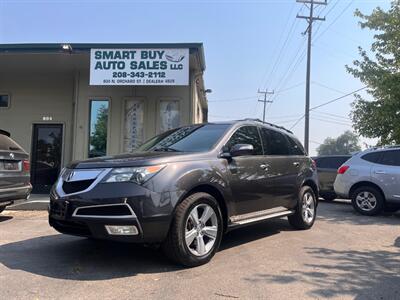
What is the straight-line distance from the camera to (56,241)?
691cm

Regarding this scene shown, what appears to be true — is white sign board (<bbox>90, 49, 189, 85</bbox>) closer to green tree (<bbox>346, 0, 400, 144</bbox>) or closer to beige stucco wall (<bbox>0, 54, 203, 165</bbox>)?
beige stucco wall (<bbox>0, 54, 203, 165</bbox>)

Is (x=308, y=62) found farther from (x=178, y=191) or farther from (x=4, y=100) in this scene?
(x=178, y=191)

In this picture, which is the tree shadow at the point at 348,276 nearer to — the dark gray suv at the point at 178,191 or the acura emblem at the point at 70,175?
the dark gray suv at the point at 178,191

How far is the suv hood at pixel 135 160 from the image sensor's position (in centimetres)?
523

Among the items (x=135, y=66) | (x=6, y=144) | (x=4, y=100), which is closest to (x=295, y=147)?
(x=6, y=144)

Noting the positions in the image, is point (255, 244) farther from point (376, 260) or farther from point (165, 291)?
point (165, 291)

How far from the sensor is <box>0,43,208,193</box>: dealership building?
12.7 meters

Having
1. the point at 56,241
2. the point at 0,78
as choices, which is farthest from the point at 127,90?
the point at 56,241

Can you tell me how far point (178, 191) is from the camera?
5.29 metres

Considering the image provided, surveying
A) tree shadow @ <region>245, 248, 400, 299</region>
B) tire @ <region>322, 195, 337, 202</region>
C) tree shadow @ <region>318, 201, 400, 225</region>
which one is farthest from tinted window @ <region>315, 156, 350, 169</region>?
tree shadow @ <region>245, 248, 400, 299</region>

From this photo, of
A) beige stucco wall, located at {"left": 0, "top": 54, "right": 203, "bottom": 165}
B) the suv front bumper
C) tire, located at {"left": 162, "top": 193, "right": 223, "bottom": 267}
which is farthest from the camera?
beige stucco wall, located at {"left": 0, "top": 54, "right": 203, "bottom": 165}

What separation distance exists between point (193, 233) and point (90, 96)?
32.0 ft

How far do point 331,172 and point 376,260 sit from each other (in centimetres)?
896

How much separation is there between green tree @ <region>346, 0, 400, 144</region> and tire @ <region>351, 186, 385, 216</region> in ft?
19.5
